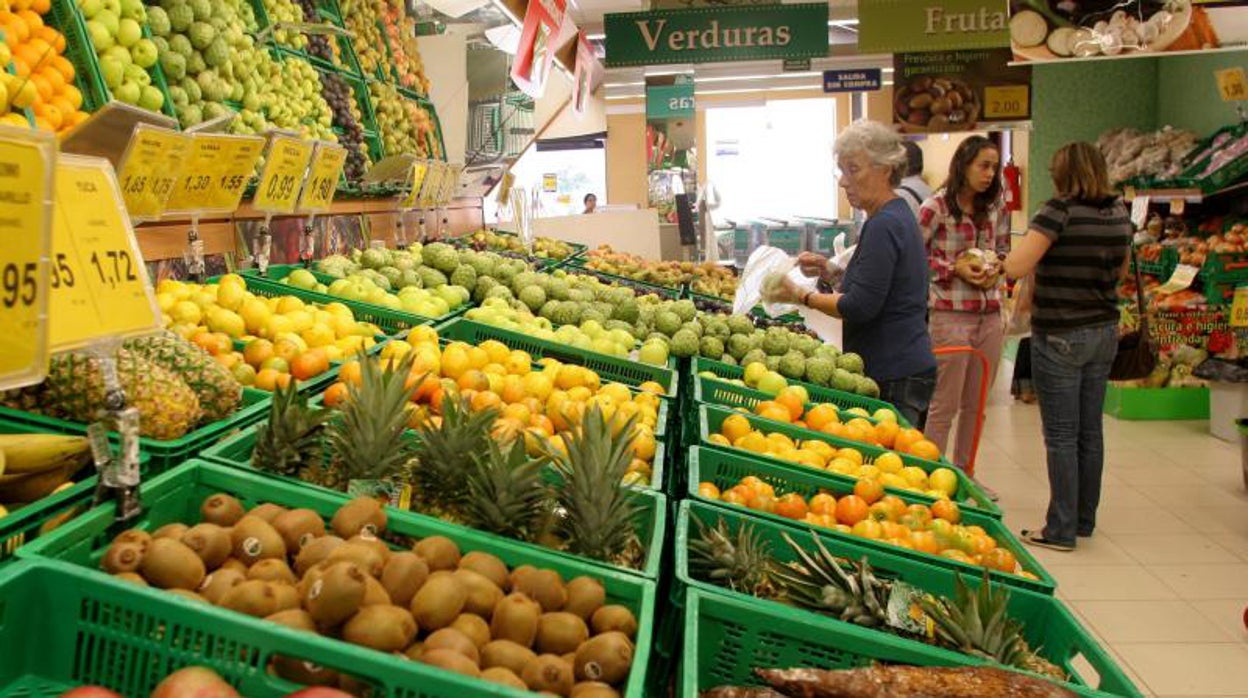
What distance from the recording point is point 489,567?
1.68 meters

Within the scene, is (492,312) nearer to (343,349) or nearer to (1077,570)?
(343,349)

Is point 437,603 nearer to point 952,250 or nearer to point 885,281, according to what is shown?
point 885,281

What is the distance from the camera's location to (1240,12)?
5.54 metres

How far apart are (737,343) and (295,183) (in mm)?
1958

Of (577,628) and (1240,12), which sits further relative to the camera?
(1240,12)

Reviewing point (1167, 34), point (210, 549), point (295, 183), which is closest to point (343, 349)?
point (295, 183)

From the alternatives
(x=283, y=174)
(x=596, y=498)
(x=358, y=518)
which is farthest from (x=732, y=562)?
(x=283, y=174)

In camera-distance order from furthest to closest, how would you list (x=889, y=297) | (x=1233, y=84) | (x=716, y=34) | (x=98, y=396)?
(x=716, y=34) < (x=1233, y=84) < (x=889, y=297) < (x=98, y=396)

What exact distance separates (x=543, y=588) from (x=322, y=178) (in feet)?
8.55

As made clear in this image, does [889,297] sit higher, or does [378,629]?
[889,297]

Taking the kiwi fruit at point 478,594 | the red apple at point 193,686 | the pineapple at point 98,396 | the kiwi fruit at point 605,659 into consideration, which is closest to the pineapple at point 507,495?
the kiwi fruit at point 478,594

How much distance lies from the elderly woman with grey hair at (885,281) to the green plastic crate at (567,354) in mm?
945

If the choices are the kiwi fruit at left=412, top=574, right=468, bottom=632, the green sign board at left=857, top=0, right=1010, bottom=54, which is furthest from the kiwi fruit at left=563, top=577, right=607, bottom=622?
the green sign board at left=857, top=0, right=1010, bottom=54

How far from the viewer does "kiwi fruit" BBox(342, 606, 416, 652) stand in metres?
1.39
